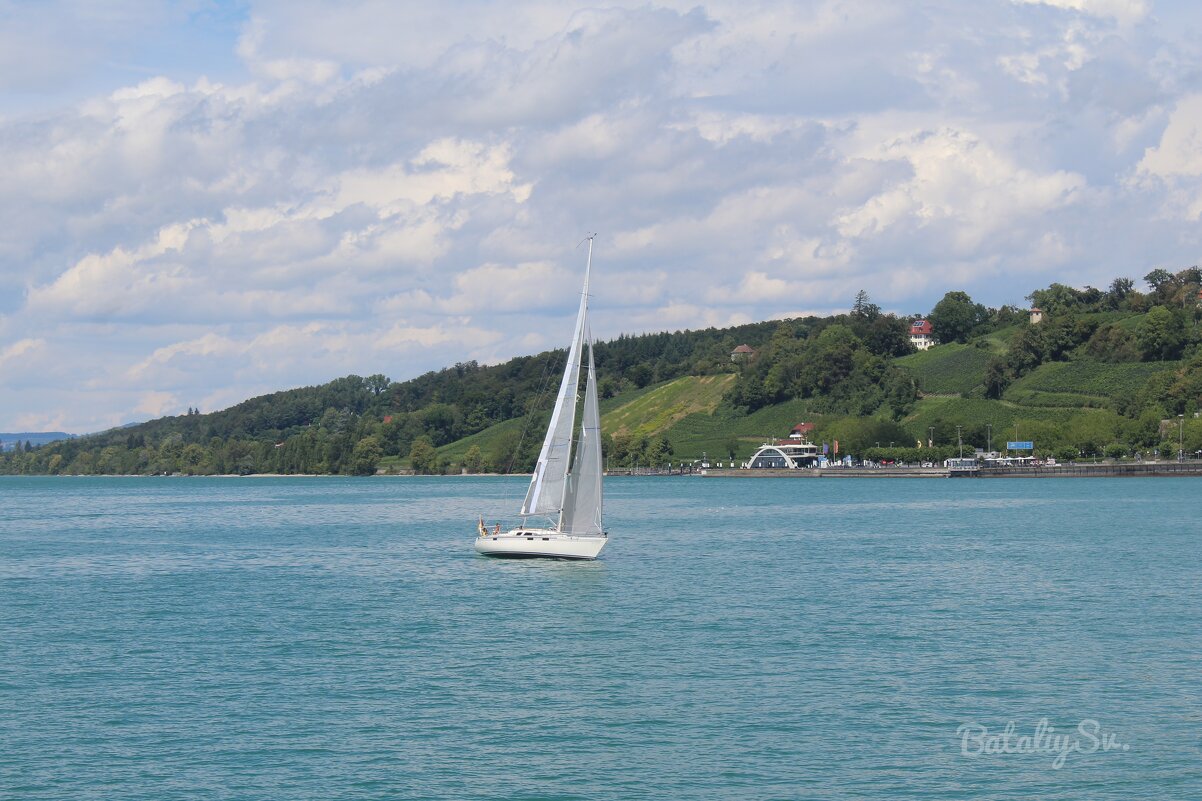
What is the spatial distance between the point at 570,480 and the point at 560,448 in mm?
1719

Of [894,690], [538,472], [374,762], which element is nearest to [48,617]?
[538,472]

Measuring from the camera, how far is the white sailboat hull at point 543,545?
230ft

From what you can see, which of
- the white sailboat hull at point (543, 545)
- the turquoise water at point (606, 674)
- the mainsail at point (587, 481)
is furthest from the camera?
the white sailboat hull at point (543, 545)

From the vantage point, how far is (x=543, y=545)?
71.1 metres

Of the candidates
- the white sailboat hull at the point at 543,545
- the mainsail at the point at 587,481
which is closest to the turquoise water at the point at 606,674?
the white sailboat hull at the point at 543,545

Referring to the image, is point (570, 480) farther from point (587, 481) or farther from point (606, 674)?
point (606, 674)

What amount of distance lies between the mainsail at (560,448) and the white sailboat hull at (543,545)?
6.05 feet

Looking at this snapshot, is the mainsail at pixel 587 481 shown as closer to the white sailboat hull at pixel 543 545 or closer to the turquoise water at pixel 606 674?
the white sailboat hull at pixel 543 545

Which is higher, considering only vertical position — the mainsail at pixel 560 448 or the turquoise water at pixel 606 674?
the mainsail at pixel 560 448

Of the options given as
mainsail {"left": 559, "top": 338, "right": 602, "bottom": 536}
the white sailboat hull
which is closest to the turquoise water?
the white sailboat hull

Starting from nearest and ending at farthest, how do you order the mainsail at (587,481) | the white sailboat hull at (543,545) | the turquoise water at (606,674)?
the turquoise water at (606,674) → the mainsail at (587,481) → the white sailboat hull at (543,545)

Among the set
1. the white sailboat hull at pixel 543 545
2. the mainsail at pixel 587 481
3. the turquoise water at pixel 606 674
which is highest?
the mainsail at pixel 587 481

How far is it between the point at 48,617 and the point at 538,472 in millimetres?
24268

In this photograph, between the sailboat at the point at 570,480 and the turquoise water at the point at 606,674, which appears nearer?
the turquoise water at the point at 606,674
